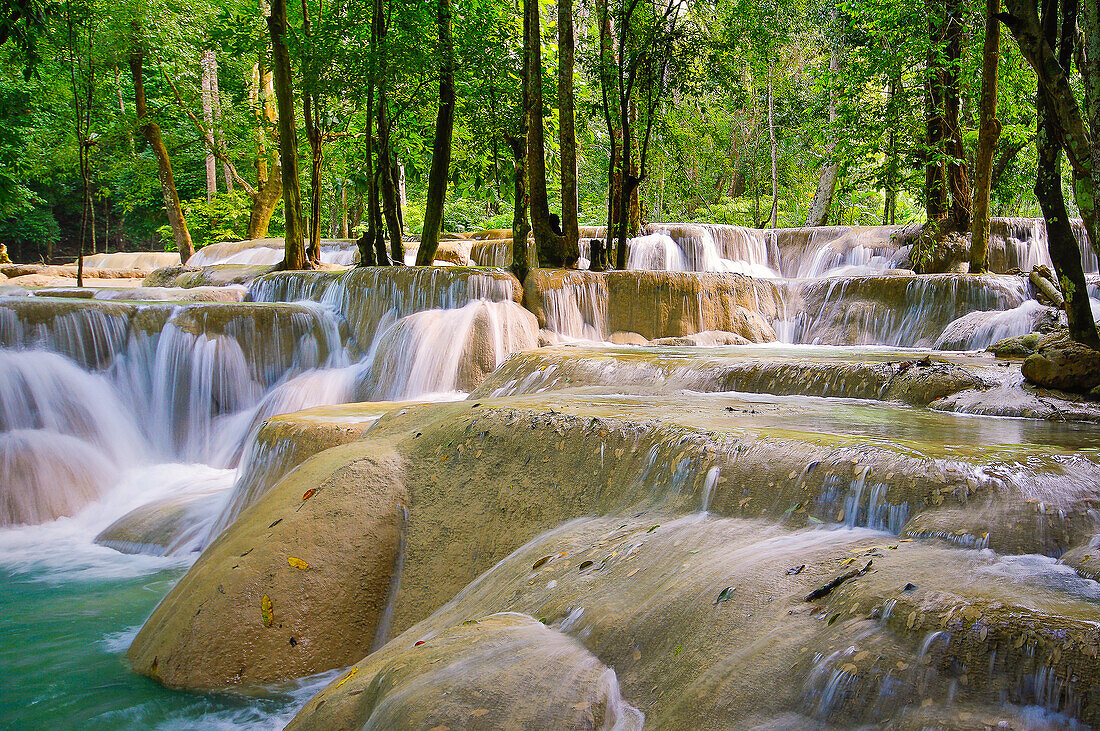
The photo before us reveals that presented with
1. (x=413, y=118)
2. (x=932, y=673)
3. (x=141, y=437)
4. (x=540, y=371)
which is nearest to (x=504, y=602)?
(x=932, y=673)

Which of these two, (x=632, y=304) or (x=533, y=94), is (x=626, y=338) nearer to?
(x=632, y=304)

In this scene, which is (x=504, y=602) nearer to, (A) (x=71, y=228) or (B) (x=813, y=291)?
(B) (x=813, y=291)

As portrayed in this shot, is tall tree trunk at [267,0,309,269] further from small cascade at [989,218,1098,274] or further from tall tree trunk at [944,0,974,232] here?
small cascade at [989,218,1098,274]

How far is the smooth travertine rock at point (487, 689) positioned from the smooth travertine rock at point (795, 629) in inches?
0.5

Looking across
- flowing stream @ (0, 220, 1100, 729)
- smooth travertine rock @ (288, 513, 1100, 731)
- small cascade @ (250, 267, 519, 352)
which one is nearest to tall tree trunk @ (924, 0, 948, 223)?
flowing stream @ (0, 220, 1100, 729)

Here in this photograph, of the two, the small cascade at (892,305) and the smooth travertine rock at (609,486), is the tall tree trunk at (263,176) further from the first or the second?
the smooth travertine rock at (609,486)

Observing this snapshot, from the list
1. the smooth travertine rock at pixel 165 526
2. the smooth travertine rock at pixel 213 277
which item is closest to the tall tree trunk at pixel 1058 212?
the smooth travertine rock at pixel 165 526

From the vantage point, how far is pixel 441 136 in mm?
12023

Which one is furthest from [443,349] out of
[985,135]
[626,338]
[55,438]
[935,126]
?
[935,126]

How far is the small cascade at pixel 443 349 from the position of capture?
895 cm

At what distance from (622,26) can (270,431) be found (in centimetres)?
861

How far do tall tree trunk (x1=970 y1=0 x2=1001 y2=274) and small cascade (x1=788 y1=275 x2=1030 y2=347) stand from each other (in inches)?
35.7

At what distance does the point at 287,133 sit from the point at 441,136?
102 inches

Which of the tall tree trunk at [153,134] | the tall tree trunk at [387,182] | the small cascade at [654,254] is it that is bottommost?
the small cascade at [654,254]
